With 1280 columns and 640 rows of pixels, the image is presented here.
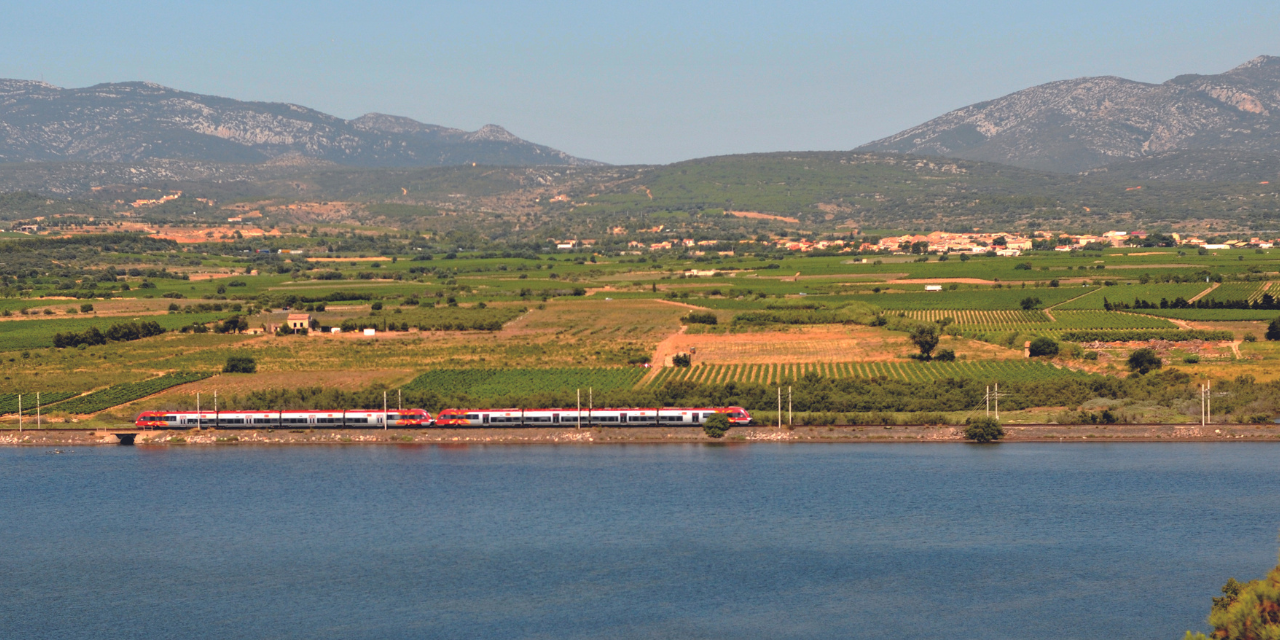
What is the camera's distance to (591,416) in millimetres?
74812

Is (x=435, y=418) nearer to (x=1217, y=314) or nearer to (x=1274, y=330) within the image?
(x=1274, y=330)

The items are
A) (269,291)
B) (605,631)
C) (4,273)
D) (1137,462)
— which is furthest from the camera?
(4,273)

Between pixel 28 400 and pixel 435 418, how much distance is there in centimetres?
2757

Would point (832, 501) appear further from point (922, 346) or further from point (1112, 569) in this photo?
point (922, 346)

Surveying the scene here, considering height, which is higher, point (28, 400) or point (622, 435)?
point (28, 400)

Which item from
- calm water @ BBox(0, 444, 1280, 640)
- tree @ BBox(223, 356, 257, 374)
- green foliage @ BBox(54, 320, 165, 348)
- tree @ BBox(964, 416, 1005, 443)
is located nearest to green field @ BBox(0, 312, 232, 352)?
green foliage @ BBox(54, 320, 165, 348)

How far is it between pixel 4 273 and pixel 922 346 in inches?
4925

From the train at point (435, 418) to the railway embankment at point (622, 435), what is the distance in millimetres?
424

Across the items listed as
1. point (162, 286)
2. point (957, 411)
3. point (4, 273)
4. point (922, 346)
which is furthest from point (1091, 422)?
point (4, 273)

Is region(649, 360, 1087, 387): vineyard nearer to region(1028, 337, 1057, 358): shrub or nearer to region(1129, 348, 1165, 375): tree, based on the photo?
region(1028, 337, 1057, 358): shrub

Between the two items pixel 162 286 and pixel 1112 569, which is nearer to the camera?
pixel 1112 569

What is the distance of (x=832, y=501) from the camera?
5709cm

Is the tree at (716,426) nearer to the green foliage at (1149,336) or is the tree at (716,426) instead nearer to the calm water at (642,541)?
the calm water at (642,541)

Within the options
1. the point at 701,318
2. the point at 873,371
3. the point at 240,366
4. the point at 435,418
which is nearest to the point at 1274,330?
the point at 873,371
